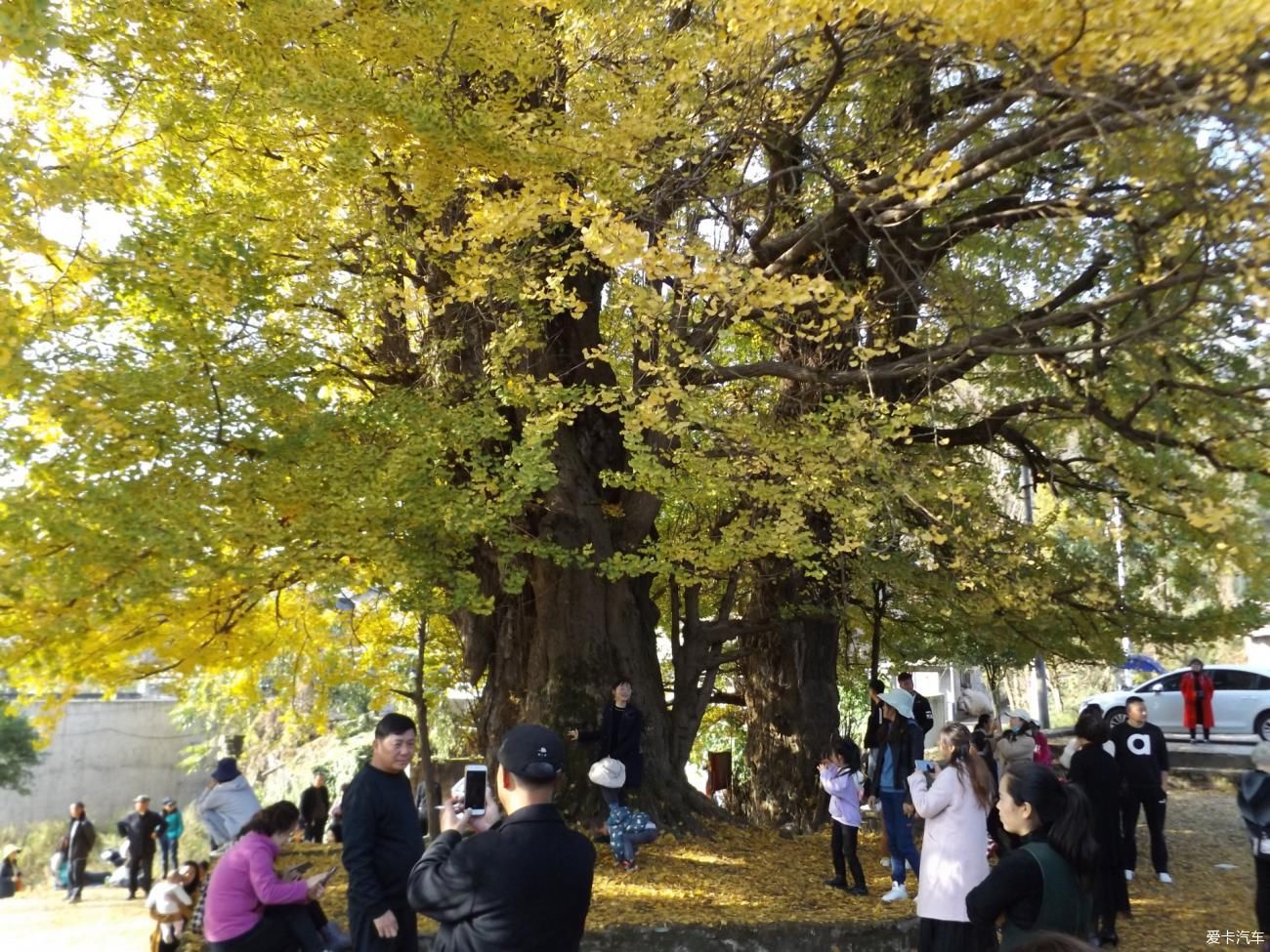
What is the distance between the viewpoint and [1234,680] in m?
20.7

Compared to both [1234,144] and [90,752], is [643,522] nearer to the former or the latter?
[1234,144]

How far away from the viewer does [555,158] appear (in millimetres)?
8398

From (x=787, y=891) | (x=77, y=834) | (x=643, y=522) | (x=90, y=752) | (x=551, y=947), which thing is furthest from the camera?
(x=90, y=752)

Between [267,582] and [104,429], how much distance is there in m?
2.09

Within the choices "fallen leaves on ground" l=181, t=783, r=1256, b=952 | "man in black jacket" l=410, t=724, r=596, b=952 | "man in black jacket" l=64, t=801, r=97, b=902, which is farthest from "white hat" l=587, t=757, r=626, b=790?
"man in black jacket" l=64, t=801, r=97, b=902

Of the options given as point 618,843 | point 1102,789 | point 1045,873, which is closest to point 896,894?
point 1102,789

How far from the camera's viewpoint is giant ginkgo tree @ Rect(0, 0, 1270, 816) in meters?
6.95

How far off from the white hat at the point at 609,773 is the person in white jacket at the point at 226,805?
303 cm

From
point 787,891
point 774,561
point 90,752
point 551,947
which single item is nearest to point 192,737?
point 90,752

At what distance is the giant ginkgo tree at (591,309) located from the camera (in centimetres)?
695

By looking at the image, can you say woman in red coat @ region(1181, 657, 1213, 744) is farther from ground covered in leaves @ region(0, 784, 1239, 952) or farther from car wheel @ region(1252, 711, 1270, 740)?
ground covered in leaves @ region(0, 784, 1239, 952)

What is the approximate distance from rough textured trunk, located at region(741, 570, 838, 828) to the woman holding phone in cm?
823

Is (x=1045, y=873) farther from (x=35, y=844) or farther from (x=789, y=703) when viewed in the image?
(x=35, y=844)

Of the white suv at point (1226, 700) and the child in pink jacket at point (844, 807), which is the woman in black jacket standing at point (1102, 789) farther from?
the white suv at point (1226, 700)
